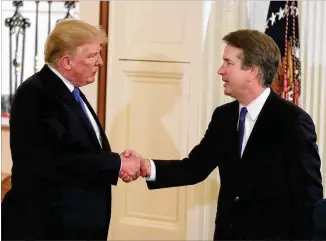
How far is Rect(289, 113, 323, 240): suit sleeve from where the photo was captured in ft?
9.06

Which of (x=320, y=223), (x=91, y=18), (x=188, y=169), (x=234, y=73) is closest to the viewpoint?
(x=320, y=223)

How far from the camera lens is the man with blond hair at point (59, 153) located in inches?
111

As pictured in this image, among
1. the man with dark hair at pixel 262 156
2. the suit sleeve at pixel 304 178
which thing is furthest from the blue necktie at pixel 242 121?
the suit sleeve at pixel 304 178

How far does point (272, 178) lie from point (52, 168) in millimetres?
905

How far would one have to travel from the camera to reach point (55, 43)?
294cm

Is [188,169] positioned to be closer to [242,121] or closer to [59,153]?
[242,121]

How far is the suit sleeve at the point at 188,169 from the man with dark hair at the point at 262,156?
0.21 metres

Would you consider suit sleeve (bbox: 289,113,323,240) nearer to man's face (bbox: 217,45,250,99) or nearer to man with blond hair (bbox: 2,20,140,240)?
man's face (bbox: 217,45,250,99)

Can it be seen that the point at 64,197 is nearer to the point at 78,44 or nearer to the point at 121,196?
the point at 78,44

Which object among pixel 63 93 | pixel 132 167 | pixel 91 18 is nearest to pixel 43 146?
pixel 63 93

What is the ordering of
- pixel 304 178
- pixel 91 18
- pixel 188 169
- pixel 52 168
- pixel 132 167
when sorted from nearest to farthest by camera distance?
1. pixel 304 178
2. pixel 52 168
3. pixel 132 167
4. pixel 188 169
5. pixel 91 18

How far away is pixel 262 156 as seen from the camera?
286 centimetres

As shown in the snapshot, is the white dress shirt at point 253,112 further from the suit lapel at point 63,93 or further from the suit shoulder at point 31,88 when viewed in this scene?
the suit shoulder at point 31,88

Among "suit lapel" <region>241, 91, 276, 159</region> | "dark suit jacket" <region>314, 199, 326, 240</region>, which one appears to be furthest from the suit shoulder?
"dark suit jacket" <region>314, 199, 326, 240</region>
